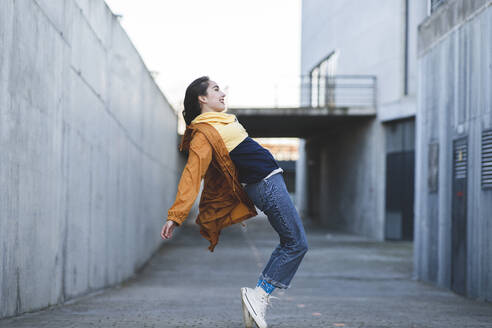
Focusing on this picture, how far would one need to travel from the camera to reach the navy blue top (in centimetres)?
404

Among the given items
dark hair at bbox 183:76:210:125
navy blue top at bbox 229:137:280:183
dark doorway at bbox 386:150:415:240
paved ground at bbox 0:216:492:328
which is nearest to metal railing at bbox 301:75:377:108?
dark doorway at bbox 386:150:415:240

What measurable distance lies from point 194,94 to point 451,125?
477 cm

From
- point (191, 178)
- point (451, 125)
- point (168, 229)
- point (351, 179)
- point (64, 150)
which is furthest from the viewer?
point (351, 179)

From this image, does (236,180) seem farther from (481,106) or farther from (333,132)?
(333,132)

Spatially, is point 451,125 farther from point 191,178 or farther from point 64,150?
point 191,178

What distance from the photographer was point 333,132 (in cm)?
2692

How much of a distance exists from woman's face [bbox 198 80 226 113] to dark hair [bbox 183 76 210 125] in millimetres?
28

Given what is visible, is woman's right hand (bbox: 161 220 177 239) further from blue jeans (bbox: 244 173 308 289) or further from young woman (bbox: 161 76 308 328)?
blue jeans (bbox: 244 173 308 289)

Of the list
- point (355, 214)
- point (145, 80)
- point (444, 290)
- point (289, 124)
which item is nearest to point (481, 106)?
point (444, 290)

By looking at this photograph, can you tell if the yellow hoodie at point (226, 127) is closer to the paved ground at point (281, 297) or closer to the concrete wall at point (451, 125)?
the paved ground at point (281, 297)

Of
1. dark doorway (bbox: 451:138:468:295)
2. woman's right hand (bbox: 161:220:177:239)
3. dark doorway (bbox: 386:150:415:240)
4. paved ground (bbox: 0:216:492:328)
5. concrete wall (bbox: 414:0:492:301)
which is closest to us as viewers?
woman's right hand (bbox: 161:220:177:239)

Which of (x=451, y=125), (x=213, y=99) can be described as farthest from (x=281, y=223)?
(x=451, y=125)

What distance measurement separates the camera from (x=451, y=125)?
8.09 m

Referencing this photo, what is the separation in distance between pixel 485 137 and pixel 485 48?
94 cm
